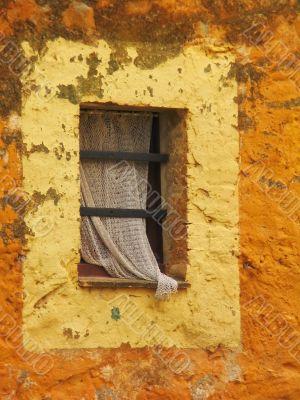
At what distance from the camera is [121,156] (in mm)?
8406

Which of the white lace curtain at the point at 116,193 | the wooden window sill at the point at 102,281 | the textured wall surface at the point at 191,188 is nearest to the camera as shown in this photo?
the textured wall surface at the point at 191,188

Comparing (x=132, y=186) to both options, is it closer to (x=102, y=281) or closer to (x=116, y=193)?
(x=116, y=193)

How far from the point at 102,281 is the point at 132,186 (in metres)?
0.78

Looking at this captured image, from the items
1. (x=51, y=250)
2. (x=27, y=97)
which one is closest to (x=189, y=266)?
(x=51, y=250)

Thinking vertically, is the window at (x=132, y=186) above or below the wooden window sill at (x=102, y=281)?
above

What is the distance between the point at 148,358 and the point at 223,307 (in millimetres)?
637

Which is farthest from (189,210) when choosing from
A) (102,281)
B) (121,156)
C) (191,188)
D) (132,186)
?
(102,281)

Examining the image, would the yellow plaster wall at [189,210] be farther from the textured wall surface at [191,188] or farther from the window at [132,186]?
the window at [132,186]

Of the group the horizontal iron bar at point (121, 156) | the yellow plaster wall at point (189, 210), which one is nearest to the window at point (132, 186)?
the horizontal iron bar at point (121, 156)

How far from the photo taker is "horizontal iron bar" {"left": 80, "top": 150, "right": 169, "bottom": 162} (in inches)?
328

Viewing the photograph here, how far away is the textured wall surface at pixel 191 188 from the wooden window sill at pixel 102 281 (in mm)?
93

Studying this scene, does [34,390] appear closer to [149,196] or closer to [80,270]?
[80,270]

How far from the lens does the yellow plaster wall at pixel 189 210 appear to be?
789cm

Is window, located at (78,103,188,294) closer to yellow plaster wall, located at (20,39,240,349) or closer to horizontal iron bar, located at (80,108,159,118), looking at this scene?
horizontal iron bar, located at (80,108,159,118)
